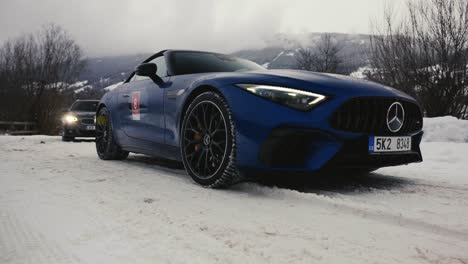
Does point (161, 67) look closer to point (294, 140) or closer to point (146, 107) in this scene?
point (146, 107)

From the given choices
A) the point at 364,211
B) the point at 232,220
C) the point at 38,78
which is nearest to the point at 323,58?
the point at 38,78

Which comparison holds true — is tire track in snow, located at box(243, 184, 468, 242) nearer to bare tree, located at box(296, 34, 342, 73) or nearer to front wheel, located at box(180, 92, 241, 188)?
front wheel, located at box(180, 92, 241, 188)

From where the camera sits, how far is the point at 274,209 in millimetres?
2281

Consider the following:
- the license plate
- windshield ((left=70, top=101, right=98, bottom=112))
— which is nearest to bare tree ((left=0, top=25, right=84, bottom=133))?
windshield ((left=70, top=101, right=98, bottom=112))

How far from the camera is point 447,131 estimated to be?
22.7 ft

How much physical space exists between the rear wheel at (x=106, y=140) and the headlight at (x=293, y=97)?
2807 mm

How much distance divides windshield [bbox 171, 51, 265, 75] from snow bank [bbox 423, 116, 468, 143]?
4234mm

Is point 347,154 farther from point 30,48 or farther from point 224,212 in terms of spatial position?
point 30,48

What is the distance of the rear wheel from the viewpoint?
4926mm

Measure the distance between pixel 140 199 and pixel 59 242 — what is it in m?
0.87

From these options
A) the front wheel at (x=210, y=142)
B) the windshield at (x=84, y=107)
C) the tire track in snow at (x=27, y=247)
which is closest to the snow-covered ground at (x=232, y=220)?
the tire track in snow at (x=27, y=247)

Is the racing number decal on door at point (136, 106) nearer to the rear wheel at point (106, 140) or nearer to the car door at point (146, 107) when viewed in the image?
the car door at point (146, 107)

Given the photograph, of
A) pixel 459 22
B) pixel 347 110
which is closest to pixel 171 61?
→ pixel 347 110

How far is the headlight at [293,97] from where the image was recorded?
2508 millimetres
